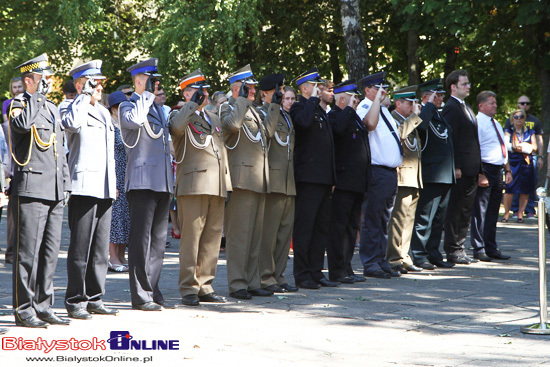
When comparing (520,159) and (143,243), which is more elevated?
(520,159)

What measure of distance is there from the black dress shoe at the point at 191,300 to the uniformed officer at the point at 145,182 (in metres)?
0.33

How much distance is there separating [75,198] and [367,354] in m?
2.89

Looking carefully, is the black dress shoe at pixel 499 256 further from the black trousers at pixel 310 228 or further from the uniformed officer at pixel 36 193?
the uniformed officer at pixel 36 193

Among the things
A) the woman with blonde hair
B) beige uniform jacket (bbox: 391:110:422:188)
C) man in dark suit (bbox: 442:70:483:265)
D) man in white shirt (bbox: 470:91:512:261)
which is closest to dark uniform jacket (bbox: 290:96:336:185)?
beige uniform jacket (bbox: 391:110:422:188)

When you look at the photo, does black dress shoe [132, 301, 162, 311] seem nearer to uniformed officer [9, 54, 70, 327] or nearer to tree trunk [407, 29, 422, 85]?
uniformed officer [9, 54, 70, 327]

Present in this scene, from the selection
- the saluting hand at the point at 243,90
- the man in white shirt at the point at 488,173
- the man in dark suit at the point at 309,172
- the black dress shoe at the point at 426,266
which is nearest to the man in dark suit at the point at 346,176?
the man in dark suit at the point at 309,172

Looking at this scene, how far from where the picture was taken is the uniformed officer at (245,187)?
858 cm

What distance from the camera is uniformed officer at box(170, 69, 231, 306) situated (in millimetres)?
8070

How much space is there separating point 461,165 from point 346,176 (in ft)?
7.93

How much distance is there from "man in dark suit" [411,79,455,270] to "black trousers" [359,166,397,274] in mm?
932

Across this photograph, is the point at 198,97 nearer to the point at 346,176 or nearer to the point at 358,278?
the point at 346,176

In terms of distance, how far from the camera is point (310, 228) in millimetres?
9211

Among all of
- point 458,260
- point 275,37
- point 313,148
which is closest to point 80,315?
point 313,148

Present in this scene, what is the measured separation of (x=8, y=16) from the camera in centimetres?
2650
